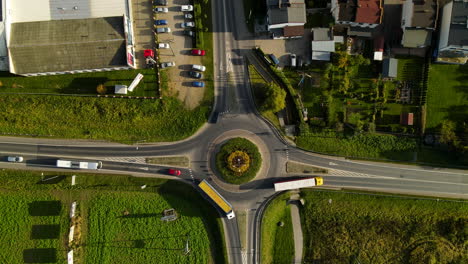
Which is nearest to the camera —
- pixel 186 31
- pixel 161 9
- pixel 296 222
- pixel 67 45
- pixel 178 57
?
pixel 67 45

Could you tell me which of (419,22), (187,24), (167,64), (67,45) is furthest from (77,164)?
(419,22)

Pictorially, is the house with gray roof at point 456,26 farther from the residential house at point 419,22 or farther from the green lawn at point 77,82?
the green lawn at point 77,82

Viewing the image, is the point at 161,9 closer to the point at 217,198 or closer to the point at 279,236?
the point at 217,198

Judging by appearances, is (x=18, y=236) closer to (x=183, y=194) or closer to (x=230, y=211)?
(x=183, y=194)

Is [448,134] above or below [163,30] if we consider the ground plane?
below

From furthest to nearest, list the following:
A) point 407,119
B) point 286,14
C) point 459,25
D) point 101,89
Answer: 1. point 407,119
2. point 101,89
3. point 286,14
4. point 459,25
